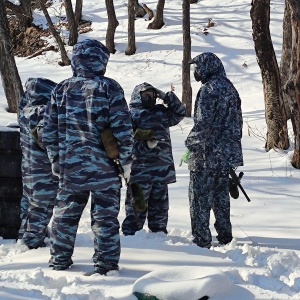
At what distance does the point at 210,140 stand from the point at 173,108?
53 centimetres

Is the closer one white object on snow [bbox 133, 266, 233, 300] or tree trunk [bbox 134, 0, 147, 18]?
white object on snow [bbox 133, 266, 233, 300]

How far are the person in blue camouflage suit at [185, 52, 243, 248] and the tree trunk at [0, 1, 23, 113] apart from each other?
820cm

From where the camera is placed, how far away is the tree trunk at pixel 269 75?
11.7m

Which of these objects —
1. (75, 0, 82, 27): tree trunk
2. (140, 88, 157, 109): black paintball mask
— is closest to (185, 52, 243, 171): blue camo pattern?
(140, 88, 157, 109): black paintball mask

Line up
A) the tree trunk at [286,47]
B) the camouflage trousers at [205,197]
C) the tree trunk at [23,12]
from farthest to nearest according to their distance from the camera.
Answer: the tree trunk at [23,12] → the tree trunk at [286,47] → the camouflage trousers at [205,197]

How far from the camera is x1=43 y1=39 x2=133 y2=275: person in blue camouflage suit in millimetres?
4836

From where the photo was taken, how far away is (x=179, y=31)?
78.8 ft

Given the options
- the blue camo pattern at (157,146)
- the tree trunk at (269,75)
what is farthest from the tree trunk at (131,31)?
the blue camo pattern at (157,146)

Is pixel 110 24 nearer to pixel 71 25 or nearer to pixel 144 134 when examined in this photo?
pixel 71 25

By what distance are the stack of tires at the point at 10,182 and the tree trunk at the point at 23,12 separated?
1983 centimetres

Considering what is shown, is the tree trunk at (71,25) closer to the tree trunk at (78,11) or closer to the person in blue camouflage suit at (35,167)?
the tree trunk at (78,11)

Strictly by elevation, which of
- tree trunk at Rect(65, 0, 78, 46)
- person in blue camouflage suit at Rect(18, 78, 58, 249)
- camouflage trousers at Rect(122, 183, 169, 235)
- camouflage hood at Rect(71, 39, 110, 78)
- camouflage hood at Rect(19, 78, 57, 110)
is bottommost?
tree trunk at Rect(65, 0, 78, 46)

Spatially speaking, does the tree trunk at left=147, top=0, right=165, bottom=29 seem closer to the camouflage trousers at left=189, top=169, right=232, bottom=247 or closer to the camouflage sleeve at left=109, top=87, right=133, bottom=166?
the camouflage trousers at left=189, top=169, right=232, bottom=247

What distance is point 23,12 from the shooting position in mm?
26422
